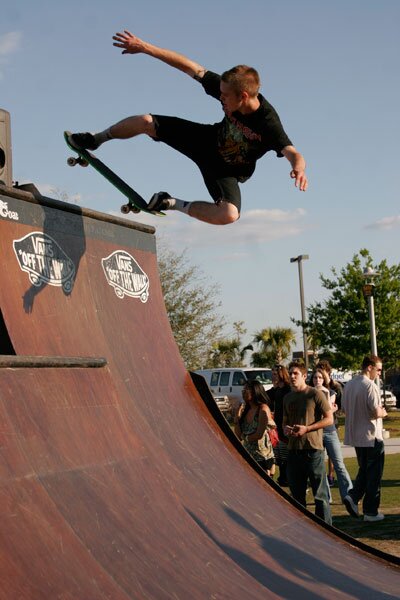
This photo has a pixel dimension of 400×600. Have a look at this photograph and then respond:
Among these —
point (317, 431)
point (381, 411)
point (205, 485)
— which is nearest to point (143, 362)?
point (205, 485)

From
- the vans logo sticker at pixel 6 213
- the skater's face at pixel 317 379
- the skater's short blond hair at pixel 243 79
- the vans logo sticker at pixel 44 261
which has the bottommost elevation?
the skater's face at pixel 317 379

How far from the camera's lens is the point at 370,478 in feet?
31.3

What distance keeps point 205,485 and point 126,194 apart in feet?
7.37

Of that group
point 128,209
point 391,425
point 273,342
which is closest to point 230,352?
point 273,342

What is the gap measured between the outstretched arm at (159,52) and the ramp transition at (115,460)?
1095 millimetres

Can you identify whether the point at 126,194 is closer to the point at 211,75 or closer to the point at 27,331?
the point at 211,75

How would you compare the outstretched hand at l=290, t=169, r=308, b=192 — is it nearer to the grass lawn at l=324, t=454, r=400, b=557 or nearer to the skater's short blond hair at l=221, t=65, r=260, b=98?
the skater's short blond hair at l=221, t=65, r=260, b=98

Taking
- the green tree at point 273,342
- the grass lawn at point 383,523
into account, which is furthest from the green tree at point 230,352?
the grass lawn at point 383,523

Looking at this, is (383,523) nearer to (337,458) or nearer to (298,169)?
(337,458)

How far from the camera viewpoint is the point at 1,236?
5.18 m

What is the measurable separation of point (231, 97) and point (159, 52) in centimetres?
55

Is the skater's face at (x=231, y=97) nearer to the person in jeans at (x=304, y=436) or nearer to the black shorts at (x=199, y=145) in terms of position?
the black shorts at (x=199, y=145)

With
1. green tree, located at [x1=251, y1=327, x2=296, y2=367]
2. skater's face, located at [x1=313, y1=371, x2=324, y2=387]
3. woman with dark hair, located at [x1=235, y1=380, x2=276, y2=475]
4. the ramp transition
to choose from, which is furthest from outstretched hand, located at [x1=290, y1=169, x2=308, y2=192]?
green tree, located at [x1=251, y1=327, x2=296, y2=367]

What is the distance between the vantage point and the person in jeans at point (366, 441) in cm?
956
